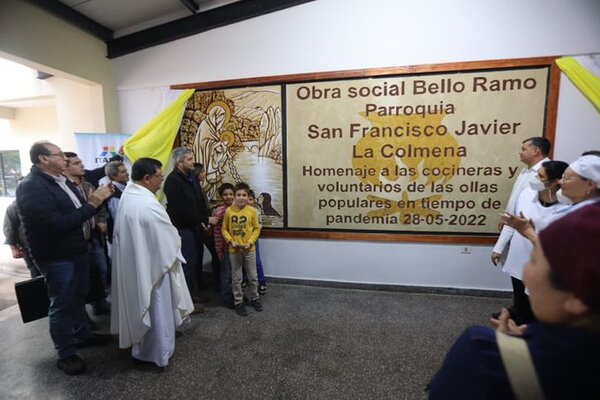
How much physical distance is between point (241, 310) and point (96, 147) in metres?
2.46

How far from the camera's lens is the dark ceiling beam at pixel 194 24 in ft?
10.0

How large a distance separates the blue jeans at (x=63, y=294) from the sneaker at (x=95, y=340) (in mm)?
289

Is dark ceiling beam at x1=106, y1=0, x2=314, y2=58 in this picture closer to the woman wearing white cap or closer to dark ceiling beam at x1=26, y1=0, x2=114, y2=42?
dark ceiling beam at x1=26, y1=0, x2=114, y2=42

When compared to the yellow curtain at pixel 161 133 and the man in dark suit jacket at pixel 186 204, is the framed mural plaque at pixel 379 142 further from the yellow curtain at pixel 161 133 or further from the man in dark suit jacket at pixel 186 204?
the man in dark suit jacket at pixel 186 204

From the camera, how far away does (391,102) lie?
2.89m

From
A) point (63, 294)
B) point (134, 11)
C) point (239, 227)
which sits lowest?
point (63, 294)

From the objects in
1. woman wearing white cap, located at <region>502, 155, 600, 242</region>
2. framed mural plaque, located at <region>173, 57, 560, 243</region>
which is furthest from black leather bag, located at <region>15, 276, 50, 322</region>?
woman wearing white cap, located at <region>502, 155, 600, 242</region>

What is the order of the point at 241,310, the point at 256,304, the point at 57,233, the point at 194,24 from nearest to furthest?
the point at 57,233 < the point at 241,310 < the point at 256,304 < the point at 194,24

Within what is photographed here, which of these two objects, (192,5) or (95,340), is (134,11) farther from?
(95,340)


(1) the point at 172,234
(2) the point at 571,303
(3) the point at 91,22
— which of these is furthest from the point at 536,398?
(3) the point at 91,22

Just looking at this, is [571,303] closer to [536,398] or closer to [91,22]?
[536,398]

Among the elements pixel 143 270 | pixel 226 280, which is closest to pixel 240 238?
pixel 226 280

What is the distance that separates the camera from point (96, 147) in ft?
10.8

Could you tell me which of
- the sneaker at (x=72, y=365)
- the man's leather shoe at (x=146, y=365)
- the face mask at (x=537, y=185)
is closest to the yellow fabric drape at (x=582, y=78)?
the face mask at (x=537, y=185)
